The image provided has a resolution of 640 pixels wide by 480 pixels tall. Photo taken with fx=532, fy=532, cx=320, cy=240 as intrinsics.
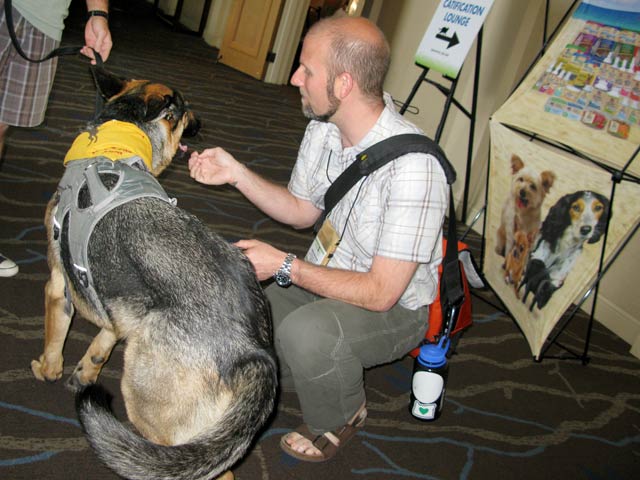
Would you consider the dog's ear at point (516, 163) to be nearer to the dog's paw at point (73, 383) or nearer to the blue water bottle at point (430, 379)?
the blue water bottle at point (430, 379)

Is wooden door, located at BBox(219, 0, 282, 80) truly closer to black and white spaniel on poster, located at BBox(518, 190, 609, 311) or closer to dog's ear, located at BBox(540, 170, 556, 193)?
dog's ear, located at BBox(540, 170, 556, 193)

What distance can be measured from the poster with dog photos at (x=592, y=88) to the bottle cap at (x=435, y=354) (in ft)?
4.96

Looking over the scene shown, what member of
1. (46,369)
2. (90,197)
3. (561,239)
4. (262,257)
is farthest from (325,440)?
(561,239)

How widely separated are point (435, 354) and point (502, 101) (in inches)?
148

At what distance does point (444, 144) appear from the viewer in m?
5.82

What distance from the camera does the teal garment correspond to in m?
2.26

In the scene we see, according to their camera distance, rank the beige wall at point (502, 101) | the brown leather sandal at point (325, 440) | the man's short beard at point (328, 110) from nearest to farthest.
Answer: the man's short beard at point (328, 110) < the brown leather sandal at point (325, 440) < the beige wall at point (502, 101)

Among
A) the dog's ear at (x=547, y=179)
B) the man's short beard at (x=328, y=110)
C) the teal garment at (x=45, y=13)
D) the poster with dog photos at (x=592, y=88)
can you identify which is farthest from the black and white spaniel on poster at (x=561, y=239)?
the teal garment at (x=45, y=13)

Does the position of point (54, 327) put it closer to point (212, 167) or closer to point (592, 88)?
point (212, 167)

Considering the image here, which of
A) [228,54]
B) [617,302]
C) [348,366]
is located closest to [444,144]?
[617,302]

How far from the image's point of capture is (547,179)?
3.31 m

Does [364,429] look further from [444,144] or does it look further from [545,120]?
[444,144]

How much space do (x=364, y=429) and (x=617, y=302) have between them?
9.19 ft

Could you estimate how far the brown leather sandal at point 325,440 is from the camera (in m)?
2.12
